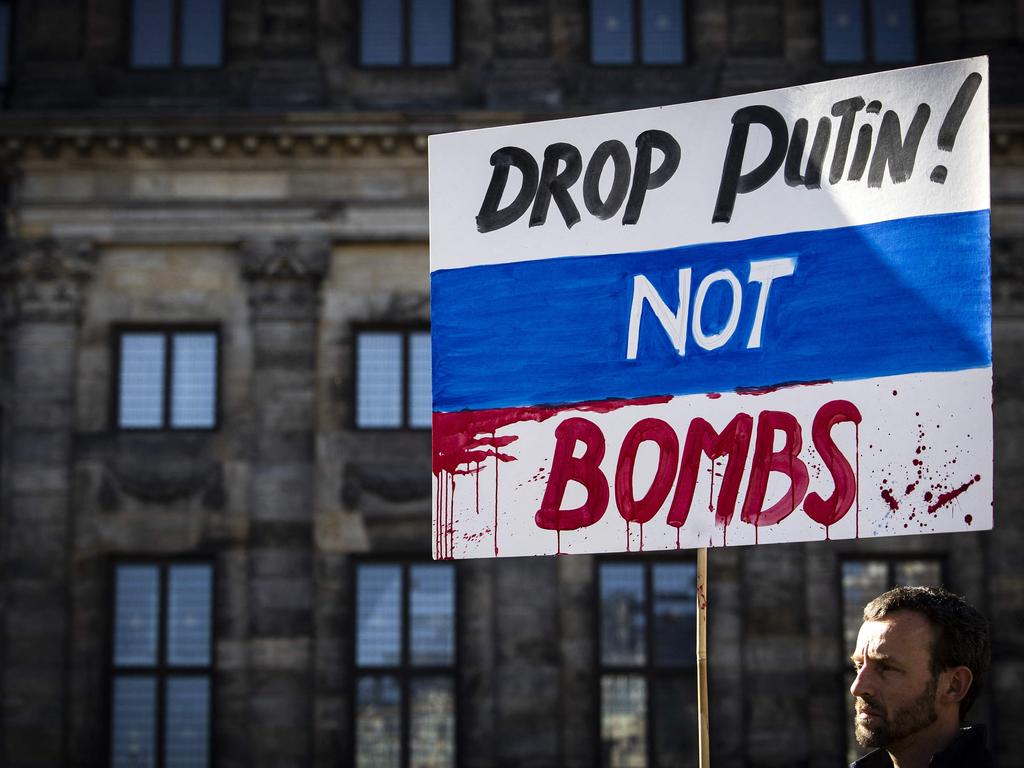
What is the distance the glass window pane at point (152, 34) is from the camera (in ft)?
69.5

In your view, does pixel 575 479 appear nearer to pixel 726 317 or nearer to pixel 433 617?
pixel 726 317

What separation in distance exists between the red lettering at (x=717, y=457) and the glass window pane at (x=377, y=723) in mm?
14208

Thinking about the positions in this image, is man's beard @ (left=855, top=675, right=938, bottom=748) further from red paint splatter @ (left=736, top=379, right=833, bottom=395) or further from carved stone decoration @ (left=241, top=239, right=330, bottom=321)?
carved stone decoration @ (left=241, top=239, right=330, bottom=321)

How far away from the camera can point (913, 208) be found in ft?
20.2

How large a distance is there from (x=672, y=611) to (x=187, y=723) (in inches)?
232

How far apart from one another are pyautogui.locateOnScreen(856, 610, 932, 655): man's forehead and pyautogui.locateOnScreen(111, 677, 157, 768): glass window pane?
16.4 m

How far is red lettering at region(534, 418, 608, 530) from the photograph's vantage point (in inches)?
251

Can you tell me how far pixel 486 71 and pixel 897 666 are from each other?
1678 cm

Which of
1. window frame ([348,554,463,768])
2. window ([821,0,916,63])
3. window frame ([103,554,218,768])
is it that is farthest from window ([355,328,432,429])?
window ([821,0,916,63])

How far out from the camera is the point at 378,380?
2056 centimetres

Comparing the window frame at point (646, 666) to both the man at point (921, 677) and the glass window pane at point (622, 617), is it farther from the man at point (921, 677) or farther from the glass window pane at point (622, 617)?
the man at point (921, 677)

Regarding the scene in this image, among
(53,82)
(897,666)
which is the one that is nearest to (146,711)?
(53,82)

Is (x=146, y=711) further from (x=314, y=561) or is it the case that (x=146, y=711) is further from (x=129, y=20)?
(x=129, y=20)

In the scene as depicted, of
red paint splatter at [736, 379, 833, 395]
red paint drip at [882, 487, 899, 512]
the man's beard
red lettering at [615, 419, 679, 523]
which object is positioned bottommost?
the man's beard
